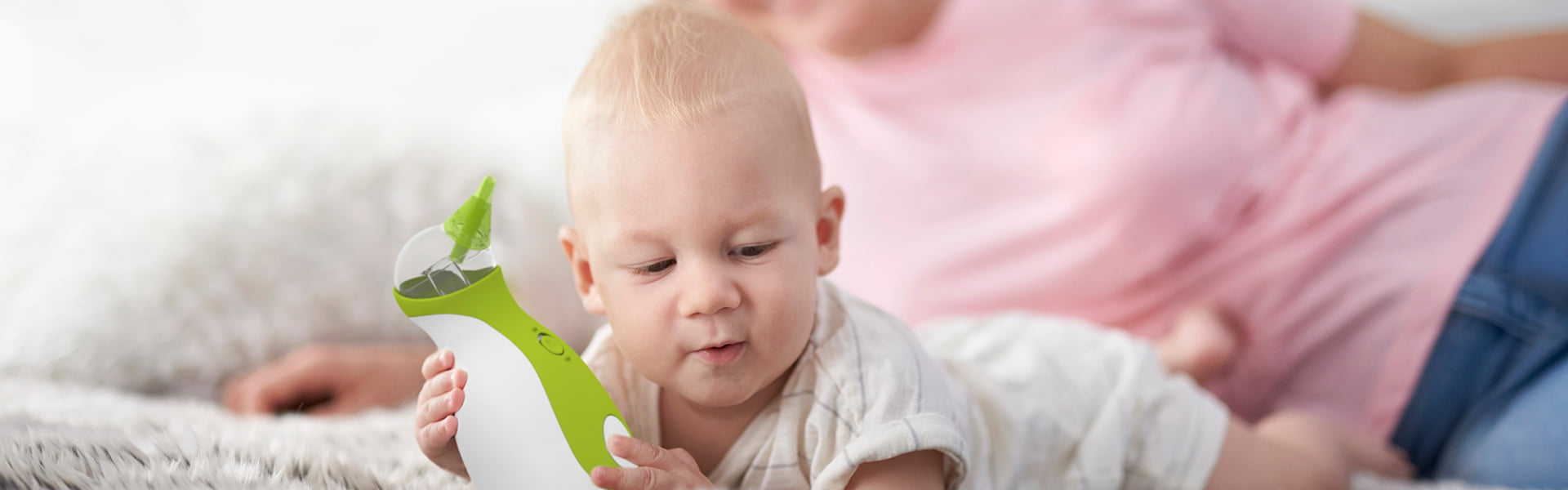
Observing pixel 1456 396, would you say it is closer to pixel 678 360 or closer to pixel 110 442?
pixel 678 360

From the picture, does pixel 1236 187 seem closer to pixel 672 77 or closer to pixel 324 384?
pixel 672 77

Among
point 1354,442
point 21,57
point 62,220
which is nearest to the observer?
point 1354,442

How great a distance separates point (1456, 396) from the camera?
97cm

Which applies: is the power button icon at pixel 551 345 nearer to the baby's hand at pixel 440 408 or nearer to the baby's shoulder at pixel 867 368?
the baby's hand at pixel 440 408

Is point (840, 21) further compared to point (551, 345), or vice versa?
point (840, 21)

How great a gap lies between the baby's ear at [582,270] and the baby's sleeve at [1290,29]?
36.9 inches

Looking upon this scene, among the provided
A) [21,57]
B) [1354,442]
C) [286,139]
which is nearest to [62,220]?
[286,139]

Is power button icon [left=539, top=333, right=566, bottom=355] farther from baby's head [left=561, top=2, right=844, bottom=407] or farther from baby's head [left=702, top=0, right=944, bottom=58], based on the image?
baby's head [left=702, top=0, right=944, bottom=58]

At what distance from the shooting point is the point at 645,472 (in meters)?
0.54

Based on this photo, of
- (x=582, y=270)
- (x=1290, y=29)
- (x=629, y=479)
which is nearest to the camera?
(x=629, y=479)

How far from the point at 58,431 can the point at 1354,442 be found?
102 centimetres

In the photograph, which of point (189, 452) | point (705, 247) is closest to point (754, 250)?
point (705, 247)

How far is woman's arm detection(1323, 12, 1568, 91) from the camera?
4.27 feet

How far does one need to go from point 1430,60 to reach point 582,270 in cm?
123
